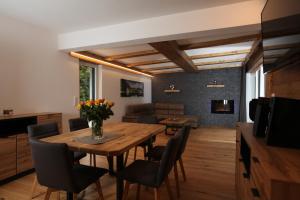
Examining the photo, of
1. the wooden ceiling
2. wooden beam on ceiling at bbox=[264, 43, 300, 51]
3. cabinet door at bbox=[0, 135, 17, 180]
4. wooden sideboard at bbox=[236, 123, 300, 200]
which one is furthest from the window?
wooden sideboard at bbox=[236, 123, 300, 200]

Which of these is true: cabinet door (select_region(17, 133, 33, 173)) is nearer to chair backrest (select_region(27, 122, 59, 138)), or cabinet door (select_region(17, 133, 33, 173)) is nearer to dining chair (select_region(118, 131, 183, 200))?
chair backrest (select_region(27, 122, 59, 138))

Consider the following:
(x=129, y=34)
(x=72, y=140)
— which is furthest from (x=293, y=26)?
(x=129, y=34)

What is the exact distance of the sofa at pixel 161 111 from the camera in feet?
23.1

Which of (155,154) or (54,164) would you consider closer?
(54,164)

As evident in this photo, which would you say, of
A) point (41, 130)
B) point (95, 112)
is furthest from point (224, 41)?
point (41, 130)

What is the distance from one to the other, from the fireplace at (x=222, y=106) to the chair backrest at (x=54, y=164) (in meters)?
7.24

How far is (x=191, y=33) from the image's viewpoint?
2.69 metres

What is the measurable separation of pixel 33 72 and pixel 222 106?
7.03m

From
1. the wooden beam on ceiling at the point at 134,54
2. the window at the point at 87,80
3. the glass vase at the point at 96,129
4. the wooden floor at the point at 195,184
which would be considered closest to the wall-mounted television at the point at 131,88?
the window at the point at 87,80

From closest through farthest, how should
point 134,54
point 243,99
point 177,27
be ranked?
point 177,27, point 134,54, point 243,99

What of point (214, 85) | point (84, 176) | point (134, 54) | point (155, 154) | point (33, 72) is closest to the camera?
point (84, 176)

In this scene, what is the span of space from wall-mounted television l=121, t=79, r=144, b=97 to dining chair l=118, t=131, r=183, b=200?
492 cm

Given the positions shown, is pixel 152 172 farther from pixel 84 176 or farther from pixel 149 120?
pixel 149 120

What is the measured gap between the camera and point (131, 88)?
23.9ft
